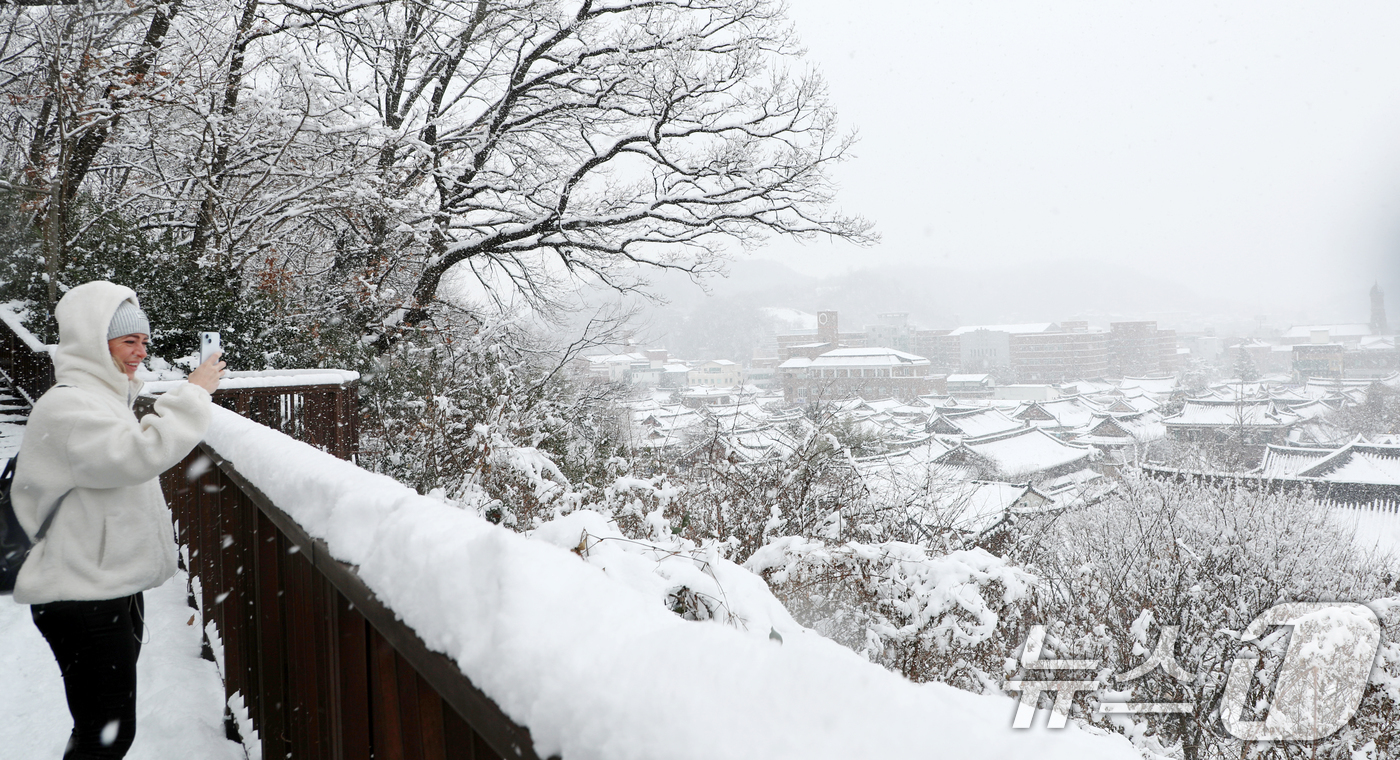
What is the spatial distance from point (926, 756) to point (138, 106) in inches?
435

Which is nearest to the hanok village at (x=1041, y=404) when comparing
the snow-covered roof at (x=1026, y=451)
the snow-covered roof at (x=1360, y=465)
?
the snow-covered roof at (x=1360, y=465)

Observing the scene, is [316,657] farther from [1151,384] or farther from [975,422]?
[1151,384]

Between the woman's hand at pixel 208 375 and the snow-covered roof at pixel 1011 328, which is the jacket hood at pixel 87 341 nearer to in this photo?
the woman's hand at pixel 208 375

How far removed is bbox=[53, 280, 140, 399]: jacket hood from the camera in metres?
2.06

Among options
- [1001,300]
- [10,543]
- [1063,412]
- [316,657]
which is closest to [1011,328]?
[1001,300]

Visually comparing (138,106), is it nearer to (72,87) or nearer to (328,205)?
(72,87)

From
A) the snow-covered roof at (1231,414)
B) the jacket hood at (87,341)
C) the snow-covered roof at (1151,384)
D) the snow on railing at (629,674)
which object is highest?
the jacket hood at (87,341)

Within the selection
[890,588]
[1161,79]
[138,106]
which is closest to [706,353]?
[138,106]

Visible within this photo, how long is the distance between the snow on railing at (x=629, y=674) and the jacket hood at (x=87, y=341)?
5.28 ft

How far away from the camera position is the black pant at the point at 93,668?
2.04 meters

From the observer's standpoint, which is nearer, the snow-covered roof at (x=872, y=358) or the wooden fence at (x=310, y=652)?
the wooden fence at (x=310, y=652)

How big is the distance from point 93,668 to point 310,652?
3.13ft

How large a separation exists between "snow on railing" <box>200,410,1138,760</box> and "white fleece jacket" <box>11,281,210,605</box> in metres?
1.41

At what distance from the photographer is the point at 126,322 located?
221cm
